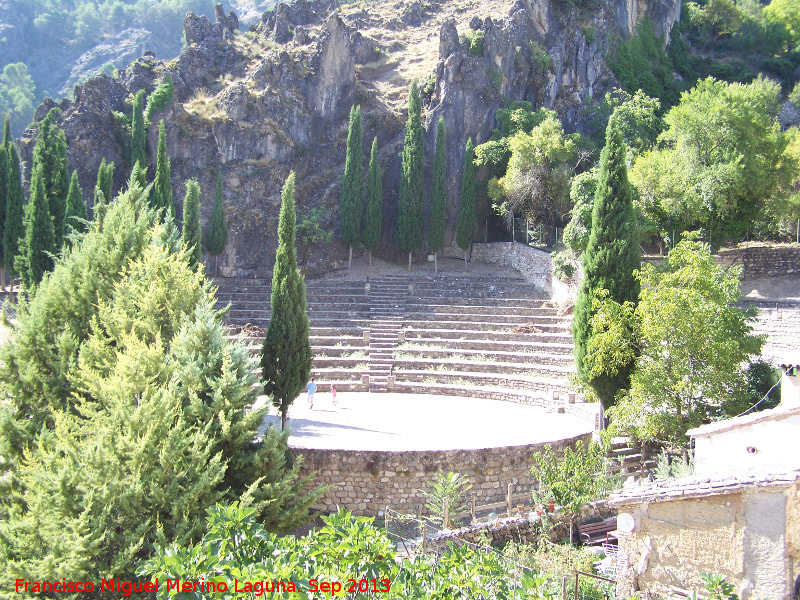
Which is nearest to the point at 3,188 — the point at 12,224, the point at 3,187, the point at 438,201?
the point at 3,187

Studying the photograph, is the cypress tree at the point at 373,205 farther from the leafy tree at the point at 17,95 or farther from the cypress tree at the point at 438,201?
the leafy tree at the point at 17,95

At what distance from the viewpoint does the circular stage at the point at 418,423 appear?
45.4 ft

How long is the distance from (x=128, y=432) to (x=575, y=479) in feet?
24.1

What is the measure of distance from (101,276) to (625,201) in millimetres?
12456

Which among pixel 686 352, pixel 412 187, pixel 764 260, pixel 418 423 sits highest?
pixel 412 187

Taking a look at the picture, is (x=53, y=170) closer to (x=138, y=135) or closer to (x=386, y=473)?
(x=138, y=135)

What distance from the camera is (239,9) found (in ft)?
331

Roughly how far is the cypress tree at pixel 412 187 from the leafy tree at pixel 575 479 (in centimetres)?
2111

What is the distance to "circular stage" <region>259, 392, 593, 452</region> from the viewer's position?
→ 45.4ft

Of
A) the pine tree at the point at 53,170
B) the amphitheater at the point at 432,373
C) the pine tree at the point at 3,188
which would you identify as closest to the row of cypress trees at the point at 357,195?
the amphitheater at the point at 432,373

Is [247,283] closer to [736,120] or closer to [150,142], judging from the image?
[150,142]

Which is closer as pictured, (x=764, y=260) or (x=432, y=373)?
(x=432, y=373)

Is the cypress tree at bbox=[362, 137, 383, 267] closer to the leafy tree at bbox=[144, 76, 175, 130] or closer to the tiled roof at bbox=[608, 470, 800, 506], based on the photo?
the leafy tree at bbox=[144, 76, 175, 130]

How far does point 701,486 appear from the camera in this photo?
747cm
